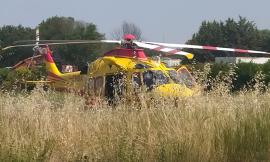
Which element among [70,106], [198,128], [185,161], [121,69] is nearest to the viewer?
[185,161]

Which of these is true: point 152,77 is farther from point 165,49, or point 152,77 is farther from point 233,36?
point 233,36

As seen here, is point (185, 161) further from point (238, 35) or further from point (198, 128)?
point (238, 35)

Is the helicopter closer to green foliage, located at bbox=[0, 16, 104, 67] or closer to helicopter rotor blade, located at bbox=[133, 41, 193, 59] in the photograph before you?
helicopter rotor blade, located at bbox=[133, 41, 193, 59]

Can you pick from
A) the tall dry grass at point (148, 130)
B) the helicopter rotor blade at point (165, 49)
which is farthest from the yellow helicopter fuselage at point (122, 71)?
the tall dry grass at point (148, 130)

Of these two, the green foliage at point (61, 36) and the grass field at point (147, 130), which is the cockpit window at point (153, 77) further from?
the green foliage at point (61, 36)

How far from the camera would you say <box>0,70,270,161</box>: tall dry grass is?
6.04 metres

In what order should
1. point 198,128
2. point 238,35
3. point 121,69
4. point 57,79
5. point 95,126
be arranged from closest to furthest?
point 198,128
point 95,126
point 121,69
point 57,79
point 238,35

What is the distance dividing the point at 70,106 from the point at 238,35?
80424 mm

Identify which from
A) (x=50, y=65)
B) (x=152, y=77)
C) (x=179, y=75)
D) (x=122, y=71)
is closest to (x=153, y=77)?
(x=152, y=77)

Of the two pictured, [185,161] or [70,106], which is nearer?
[185,161]

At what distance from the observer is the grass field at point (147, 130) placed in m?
6.04

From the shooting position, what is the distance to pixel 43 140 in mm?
6418

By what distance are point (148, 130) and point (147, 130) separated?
0.05 ft

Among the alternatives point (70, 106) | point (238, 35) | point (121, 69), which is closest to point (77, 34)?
point (238, 35)
